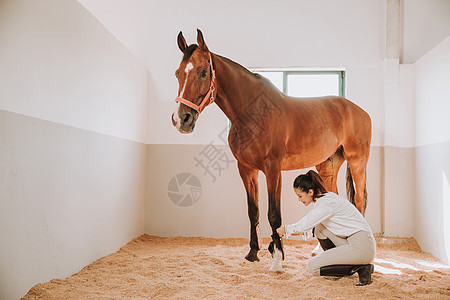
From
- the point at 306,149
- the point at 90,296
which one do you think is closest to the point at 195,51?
the point at 306,149

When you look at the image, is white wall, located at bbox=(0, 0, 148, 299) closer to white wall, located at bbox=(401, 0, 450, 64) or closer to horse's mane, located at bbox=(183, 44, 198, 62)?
horse's mane, located at bbox=(183, 44, 198, 62)

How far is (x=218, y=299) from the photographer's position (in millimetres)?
2104

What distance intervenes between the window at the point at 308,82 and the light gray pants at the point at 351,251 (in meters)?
2.53

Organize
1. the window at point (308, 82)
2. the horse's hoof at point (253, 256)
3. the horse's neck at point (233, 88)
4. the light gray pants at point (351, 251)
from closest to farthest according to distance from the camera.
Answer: the light gray pants at point (351, 251) → the horse's neck at point (233, 88) → the horse's hoof at point (253, 256) → the window at point (308, 82)

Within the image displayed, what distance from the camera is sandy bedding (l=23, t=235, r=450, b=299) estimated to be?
2182 millimetres

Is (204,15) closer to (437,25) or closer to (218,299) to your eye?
(437,25)

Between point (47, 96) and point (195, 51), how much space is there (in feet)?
3.48

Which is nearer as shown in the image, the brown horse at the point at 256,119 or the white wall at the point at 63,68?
the white wall at the point at 63,68

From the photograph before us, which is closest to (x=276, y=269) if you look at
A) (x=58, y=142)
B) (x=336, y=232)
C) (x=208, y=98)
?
(x=336, y=232)

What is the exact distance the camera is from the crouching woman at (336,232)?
237cm

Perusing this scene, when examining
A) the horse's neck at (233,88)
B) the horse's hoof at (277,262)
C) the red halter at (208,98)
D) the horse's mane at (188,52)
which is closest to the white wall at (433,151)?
the horse's hoof at (277,262)

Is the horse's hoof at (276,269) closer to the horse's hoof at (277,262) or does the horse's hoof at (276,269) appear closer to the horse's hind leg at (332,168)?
the horse's hoof at (277,262)

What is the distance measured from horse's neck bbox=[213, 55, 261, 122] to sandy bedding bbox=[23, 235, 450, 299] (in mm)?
1231

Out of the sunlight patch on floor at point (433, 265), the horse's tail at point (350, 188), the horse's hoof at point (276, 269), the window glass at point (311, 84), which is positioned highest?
the window glass at point (311, 84)
